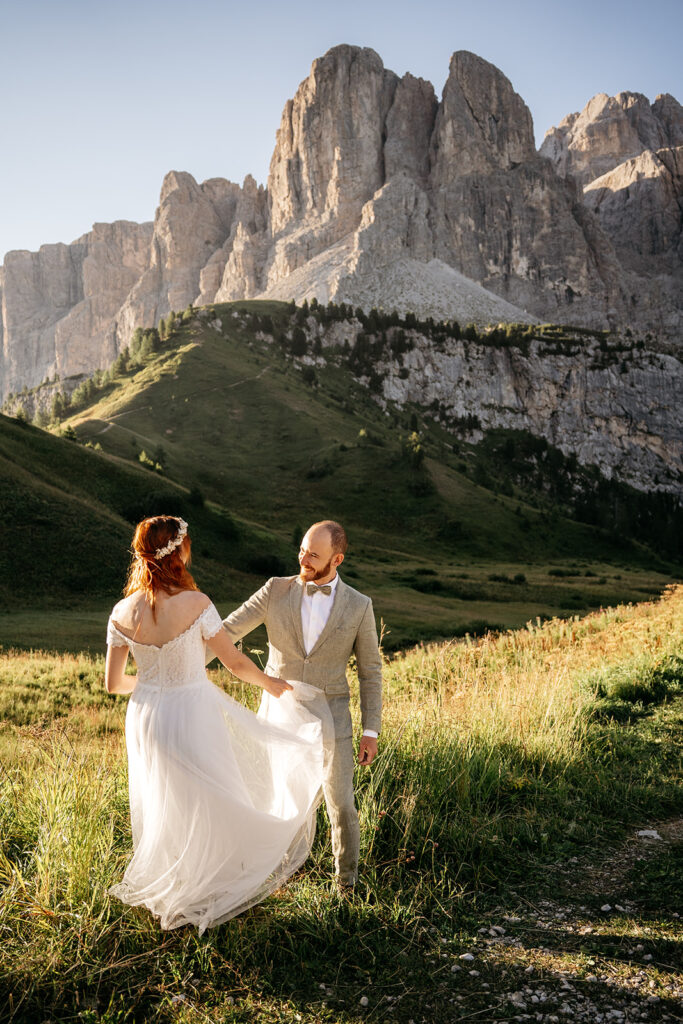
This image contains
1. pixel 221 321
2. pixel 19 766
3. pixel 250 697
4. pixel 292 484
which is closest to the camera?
pixel 19 766

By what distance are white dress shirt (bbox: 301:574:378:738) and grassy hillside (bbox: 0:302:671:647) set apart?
77.9ft

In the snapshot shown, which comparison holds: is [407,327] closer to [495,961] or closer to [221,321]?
[221,321]

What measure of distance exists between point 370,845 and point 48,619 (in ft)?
93.0

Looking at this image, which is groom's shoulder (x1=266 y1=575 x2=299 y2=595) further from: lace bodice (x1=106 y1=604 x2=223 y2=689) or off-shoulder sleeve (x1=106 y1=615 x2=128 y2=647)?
off-shoulder sleeve (x1=106 y1=615 x2=128 y2=647)

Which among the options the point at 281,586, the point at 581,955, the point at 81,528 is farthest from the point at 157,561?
the point at 81,528

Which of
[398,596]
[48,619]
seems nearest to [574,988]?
[48,619]

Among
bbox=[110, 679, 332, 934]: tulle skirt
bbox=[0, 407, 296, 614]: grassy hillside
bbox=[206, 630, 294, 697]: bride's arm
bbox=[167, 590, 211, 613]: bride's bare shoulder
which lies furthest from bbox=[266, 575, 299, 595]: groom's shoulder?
bbox=[0, 407, 296, 614]: grassy hillside

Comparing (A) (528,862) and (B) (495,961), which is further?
(A) (528,862)

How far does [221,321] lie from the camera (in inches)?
5546

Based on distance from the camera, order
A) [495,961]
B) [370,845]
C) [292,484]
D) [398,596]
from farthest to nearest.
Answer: [292,484], [398,596], [370,845], [495,961]

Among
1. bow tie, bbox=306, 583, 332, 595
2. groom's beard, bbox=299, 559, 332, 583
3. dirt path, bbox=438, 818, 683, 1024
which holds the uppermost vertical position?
groom's beard, bbox=299, 559, 332, 583

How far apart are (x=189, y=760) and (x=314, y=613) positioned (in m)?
1.45

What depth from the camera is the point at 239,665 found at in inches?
203

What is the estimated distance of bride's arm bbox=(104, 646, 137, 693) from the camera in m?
5.09
